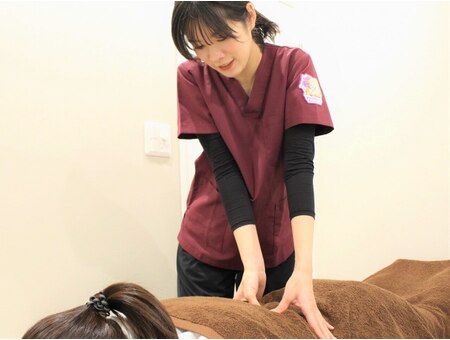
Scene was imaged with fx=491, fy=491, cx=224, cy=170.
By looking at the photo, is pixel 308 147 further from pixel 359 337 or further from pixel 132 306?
pixel 132 306

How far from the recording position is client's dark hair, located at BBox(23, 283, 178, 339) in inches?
26.1

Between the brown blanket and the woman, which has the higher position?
the woman

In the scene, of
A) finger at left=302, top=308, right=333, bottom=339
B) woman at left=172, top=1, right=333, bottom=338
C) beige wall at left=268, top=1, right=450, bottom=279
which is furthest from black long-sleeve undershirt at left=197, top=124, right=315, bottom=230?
beige wall at left=268, top=1, right=450, bottom=279

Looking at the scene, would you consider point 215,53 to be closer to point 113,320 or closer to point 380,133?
point 113,320

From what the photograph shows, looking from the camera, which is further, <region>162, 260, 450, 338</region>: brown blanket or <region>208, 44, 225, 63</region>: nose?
<region>208, 44, 225, 63</region>: nose

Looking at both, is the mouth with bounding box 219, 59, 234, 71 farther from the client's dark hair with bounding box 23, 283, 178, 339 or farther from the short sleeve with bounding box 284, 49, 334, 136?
the client's dark hair with bounding box 23, 283, 178, 339

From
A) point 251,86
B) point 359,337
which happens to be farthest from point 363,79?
point 359,337

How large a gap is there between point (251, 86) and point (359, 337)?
64cm

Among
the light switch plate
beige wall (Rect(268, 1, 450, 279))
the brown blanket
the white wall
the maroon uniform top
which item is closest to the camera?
the brown blanket

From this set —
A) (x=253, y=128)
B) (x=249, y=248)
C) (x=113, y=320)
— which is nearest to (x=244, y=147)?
(x=253, y=128)

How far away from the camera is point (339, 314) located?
101 centimetres

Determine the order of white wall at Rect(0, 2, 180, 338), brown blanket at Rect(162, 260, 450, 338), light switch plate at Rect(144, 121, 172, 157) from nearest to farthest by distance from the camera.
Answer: brown blanket at Rect(162, 260, 450, 338), white wall at Rect(0, 2, 180, 338), light switch plate at Rect(144, 121, 172, 157)

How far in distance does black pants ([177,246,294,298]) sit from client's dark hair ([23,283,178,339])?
51cm

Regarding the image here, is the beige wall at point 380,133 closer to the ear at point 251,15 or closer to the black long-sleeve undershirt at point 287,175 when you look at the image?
the black long-sleeve undershirt at point 287,175
